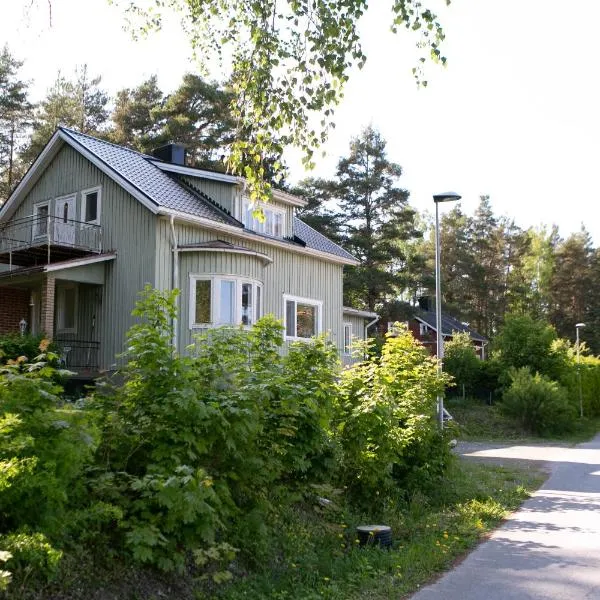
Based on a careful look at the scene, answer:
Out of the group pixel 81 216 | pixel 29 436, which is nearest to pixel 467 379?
pixel 81 216

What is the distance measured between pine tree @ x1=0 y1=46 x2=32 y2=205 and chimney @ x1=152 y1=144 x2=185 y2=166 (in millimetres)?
17564

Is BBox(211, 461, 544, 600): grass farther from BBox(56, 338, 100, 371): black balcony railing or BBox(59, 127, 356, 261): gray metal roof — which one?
BBox(56, 338, 100, 371): black balcony railing

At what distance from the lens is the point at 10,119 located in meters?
39.7

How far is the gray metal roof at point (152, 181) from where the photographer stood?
1925 centimetres

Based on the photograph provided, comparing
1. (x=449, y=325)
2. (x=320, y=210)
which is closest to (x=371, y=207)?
(x=320, y=210)

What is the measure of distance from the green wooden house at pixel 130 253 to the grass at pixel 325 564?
9588 mm

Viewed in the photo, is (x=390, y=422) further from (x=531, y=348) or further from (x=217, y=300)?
(x=531, y=348)

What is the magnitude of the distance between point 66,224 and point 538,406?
1792 cm

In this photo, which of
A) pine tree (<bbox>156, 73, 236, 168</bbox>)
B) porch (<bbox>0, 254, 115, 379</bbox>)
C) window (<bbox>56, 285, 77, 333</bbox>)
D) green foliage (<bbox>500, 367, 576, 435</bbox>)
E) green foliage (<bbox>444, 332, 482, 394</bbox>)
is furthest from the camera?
pine tree (<bbox>156, 73, 236, 168</bbox>)

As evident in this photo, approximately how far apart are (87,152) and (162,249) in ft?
14.2

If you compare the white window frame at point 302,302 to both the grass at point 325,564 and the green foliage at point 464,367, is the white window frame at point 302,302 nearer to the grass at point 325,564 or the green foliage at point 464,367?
the grass at point 325,564

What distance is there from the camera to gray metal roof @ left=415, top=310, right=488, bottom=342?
55.5 metres

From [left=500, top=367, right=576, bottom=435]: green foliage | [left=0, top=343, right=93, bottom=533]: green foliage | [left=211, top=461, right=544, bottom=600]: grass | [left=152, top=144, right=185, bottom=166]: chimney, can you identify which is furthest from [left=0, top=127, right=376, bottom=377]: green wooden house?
[left=0, top=343, right=93, bottom=533]: green foliage

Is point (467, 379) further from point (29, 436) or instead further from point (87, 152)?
point (29, 436)
